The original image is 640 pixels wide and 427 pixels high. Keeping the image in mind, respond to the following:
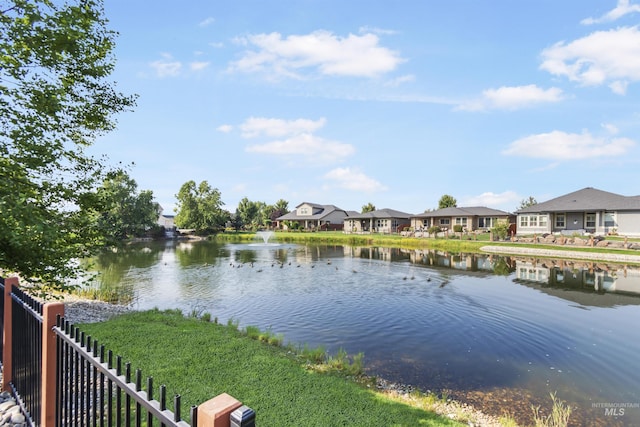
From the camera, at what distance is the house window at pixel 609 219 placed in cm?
3812

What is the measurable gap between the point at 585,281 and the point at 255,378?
23.4 metres

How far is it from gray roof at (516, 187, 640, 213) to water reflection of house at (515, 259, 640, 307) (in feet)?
50.9

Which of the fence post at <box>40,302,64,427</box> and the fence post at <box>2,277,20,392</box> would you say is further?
the fence post at <box>2,277,20,392</box>

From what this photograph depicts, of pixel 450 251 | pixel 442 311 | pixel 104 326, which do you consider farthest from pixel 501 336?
pixel 450 251

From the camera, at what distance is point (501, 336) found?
11.7m

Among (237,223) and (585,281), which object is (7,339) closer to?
(585,281)

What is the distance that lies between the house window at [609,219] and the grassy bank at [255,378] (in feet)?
150

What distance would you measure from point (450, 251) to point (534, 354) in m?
30.5

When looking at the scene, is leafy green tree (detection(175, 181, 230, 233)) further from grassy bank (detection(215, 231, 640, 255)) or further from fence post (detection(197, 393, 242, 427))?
fence post (detection(197, 393, 242, 427))

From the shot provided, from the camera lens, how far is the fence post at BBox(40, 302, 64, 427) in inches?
153

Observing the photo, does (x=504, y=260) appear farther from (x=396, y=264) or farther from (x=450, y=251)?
(x=396, y=264)

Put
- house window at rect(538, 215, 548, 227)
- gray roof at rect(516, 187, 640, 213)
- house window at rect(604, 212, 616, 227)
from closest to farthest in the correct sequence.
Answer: gray roof at rect(516, 187, 640, 213), house window at rect(604, 212, 616, 227), house window at rect(538, 215, 548, 227)

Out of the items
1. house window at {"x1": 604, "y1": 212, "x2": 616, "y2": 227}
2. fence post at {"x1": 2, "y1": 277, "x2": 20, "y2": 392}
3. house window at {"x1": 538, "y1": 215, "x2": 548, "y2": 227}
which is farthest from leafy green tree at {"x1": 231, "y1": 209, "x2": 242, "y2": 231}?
fence post at {"x1": 2, "y1": 277, "x2": 20, "y2": 392}

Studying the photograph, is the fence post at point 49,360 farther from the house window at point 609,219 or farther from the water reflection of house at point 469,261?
the house window at point 609,219
